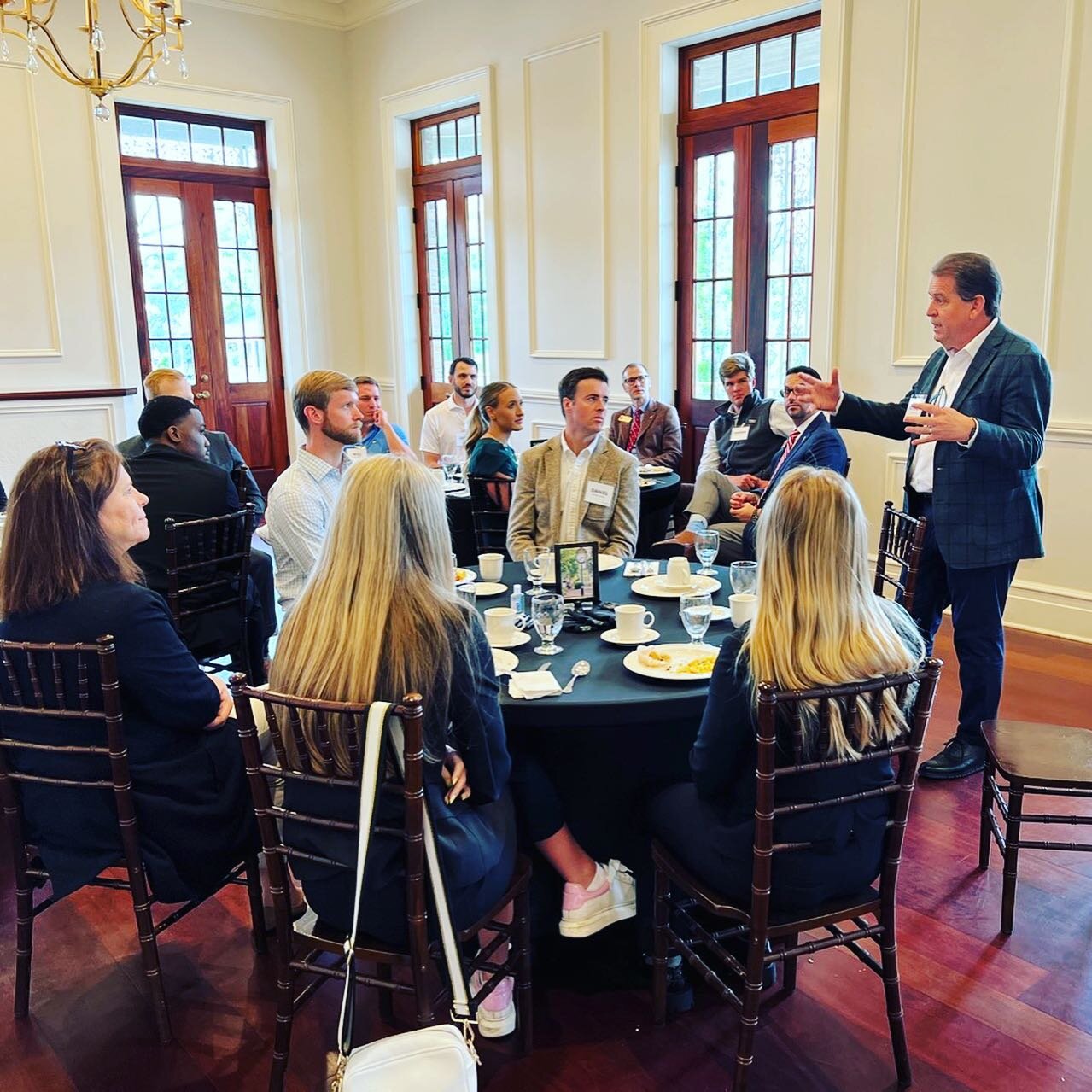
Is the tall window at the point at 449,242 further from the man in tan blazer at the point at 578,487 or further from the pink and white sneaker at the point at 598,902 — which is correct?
the pink and white sneaker at the point at 598,902

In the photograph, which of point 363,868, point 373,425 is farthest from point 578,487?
point 363,868

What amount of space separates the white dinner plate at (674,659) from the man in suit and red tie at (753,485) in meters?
0.72

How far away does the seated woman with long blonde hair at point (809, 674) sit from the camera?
1.68m

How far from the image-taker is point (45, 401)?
686cm

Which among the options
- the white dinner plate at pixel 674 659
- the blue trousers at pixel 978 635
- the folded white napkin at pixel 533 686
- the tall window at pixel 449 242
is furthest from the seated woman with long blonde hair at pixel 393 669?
the tall window at pixel 449 242

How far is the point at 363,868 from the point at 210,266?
7233 millimetres

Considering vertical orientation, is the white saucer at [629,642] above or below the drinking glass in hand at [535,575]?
below

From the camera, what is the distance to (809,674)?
1668mm

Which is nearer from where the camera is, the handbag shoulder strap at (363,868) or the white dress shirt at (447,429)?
the handbag shoulder strap at (363,868)

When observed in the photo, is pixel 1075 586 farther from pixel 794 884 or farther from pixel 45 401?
pixel 45 401

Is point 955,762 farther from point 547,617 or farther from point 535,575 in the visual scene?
point 547,617

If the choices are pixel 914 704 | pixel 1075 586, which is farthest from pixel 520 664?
pixel 1075 586

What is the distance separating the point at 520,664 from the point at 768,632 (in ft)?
2.21

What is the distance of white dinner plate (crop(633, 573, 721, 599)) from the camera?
264cm
